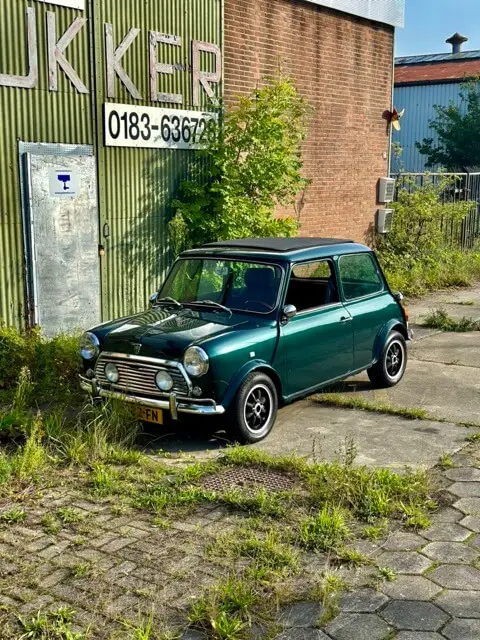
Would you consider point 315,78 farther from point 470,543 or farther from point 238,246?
point 470,543

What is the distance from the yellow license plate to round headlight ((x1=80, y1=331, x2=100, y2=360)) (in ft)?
2.49

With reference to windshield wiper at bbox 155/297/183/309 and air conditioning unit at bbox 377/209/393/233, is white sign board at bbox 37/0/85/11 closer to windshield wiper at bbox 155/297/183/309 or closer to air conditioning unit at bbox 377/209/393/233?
windshield wiper at bbox 155/297/183/309

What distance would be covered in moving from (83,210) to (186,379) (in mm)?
4378

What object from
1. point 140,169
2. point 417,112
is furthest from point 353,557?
point 417,112

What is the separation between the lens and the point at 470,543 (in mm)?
4590

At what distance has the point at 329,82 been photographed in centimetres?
1402

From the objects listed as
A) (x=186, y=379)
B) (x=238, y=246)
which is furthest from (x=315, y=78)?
(x=186, y=379)

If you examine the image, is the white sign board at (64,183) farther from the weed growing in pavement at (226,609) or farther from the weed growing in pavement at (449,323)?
the weed growing in pavement at (226,609)

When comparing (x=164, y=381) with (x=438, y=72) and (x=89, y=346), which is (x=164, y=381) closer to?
(x=89, y=346)

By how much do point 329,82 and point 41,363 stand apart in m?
8.42

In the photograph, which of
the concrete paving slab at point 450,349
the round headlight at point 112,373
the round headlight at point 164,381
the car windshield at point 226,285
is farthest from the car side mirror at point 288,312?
the concrete paving slab at point 450,349

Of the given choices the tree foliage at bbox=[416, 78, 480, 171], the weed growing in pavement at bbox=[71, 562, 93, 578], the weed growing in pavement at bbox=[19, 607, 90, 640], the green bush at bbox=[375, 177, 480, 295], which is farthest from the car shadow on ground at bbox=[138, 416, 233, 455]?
the tree foliage at bbox=[416, 78, 480, 171]

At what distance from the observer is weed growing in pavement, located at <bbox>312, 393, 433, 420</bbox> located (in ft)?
23.5

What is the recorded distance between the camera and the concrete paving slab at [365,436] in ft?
19.9
